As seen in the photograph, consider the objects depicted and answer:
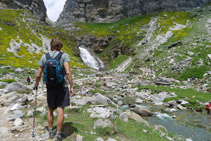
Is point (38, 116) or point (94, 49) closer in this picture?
point (38, 116)

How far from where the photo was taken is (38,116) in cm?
729

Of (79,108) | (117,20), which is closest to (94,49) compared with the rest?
(117,20)

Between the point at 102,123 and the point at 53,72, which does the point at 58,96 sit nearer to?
the point at 53,72

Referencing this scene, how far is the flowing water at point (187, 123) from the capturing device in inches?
344

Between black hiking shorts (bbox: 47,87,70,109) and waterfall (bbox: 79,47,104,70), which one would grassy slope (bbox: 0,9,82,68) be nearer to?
waterfall (bbox: 79,47,104,70)

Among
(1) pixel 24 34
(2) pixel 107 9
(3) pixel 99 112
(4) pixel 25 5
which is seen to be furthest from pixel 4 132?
(2) pixel 107 9

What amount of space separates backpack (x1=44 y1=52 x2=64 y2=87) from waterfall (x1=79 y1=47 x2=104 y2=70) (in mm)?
63466

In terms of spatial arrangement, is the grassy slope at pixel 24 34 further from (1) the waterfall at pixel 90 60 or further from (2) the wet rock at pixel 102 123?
(2) the wet rock at pixel 102 123

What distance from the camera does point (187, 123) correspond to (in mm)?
10445

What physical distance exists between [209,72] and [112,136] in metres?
23.8

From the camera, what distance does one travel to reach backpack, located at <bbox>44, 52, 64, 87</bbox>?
15.5 ft

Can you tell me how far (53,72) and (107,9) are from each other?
144817mm

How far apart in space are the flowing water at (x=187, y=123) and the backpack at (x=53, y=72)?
8.01 m

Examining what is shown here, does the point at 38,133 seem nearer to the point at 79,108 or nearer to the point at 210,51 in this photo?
the point at 79,108
